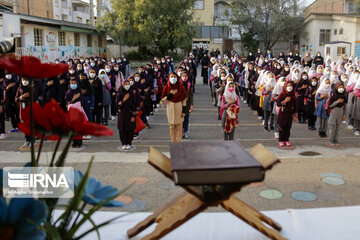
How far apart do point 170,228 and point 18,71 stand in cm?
140

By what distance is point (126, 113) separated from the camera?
8523 mm

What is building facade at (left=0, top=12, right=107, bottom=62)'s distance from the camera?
62.6 feet

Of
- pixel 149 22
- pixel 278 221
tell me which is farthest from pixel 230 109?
pixel 149 22

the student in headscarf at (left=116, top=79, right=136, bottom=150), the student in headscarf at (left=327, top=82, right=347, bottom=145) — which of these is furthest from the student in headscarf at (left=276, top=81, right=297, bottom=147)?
the student in headscarf at (left=116, top=79, right=136, bottom=150)

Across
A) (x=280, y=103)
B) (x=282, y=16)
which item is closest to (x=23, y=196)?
(x=280, y=103)

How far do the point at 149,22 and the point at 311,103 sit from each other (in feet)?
63.6

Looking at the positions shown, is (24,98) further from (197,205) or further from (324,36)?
(324,36)

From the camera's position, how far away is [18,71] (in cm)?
144

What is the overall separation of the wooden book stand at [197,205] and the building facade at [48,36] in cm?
1564

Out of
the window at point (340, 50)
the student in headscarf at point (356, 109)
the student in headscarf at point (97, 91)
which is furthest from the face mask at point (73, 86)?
the window at point (340, 50)

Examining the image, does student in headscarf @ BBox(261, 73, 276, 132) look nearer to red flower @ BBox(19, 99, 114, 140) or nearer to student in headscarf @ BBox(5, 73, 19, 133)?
student in headscarf @ BBox(5, 73, 19, 133)

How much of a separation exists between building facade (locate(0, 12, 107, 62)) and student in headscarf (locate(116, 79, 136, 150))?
9.56 meters

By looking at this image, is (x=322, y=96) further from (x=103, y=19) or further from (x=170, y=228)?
(x=103, y=19)

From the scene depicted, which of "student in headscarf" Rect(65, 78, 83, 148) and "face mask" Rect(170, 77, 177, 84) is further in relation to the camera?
"student in headscarf" Rect(65, 78, 83, 148)
